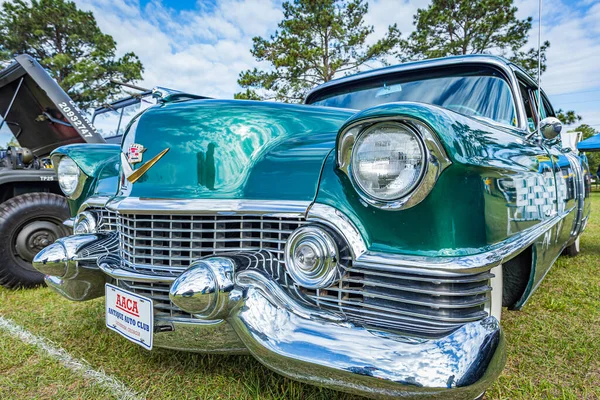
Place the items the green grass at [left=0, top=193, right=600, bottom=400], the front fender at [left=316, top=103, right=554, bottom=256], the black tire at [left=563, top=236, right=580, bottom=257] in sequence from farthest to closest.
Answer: the black tire at [left=563, top=236, right=580, bottom=257] → the green grass at [left=0, top=193, right=600, bottom=400] → the front fender at [left=316, top=103, right=554, bottom=256]

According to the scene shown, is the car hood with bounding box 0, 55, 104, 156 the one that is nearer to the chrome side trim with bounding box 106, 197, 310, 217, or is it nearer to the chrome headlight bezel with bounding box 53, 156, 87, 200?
the chrome headlight bezel with bounding box 53, 156, 87, 200

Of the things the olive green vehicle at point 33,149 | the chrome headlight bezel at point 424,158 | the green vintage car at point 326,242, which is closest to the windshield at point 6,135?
the olive green vehicle at point 33,149

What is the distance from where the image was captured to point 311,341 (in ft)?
3.77

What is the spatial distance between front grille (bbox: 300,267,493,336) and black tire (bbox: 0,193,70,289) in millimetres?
3073

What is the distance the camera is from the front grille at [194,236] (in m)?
1.43

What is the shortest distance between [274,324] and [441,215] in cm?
61

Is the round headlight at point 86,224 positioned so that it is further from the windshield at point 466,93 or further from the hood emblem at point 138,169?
the windshield at point 466,93

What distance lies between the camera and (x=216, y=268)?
129 cm

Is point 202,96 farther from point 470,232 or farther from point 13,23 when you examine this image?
point 13,23

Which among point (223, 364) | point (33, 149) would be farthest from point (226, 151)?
point (33, 149)

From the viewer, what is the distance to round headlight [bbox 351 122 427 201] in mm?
1145

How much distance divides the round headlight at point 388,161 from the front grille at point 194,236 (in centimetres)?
30

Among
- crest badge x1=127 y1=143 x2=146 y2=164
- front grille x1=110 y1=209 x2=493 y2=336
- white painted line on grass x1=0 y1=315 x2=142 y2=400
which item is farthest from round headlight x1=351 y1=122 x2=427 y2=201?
white painted line on grass x1=0 y1=315 x2=142 y2=400

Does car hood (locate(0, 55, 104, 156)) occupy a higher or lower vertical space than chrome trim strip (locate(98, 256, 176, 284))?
higher
